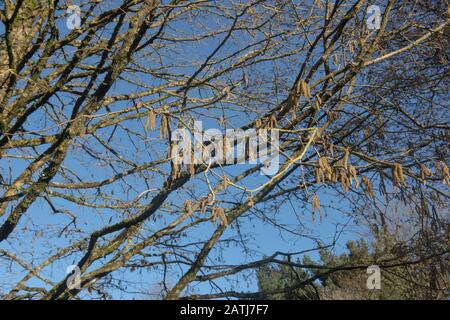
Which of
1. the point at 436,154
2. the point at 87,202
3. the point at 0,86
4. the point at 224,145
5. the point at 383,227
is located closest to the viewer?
the point at 224,145

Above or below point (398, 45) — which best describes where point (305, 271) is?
below

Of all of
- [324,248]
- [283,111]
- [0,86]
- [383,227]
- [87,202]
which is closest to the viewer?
[283,111]

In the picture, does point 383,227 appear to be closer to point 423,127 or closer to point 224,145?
point 423,127

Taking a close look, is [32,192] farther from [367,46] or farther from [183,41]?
[367,46]

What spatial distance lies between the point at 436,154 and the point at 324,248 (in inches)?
77.9

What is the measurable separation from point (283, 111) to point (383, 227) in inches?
64.2

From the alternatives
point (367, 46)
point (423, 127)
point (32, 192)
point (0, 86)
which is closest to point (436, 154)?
point (423, 127)

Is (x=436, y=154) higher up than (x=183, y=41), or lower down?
lower down

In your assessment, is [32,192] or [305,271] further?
[305,271]

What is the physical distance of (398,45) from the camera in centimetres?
513

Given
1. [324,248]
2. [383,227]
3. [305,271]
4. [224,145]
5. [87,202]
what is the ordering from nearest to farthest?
[224,145] < [383,227] < [324,248] < [87,202] < [305,271]

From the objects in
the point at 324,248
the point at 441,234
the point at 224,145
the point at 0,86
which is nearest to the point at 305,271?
the point at 324,248
